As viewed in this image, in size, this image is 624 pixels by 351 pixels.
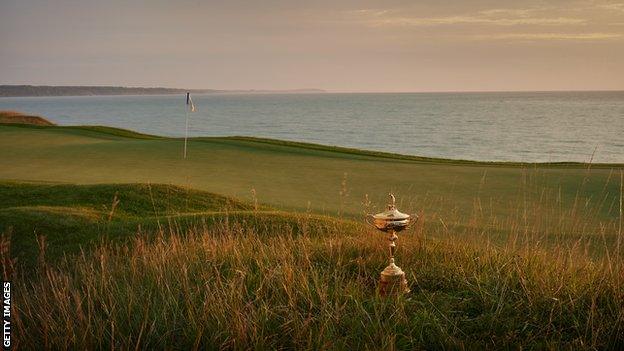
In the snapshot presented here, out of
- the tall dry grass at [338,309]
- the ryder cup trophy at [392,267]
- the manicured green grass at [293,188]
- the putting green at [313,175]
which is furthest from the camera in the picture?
the putting green at [313,175]

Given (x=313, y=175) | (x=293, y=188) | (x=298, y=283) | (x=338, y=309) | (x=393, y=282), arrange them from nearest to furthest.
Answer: (x=338, y=309) < (x=393, y=282) < (x=298, y=283) < (x=293, y=188) < (x=313, y=175)

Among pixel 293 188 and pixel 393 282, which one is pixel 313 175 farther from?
pixel 393 282

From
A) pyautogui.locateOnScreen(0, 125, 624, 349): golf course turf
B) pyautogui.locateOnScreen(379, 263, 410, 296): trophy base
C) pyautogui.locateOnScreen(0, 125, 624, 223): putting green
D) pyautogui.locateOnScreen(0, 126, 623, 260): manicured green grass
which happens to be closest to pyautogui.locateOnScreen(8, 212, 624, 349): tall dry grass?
pyautogui.locateOnScreen(0, 125, 624, 349): golf course turf

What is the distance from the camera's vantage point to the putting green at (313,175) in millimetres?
11742

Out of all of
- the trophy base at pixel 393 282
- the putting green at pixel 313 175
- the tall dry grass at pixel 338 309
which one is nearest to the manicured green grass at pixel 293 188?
the putting green at pixel 313 175

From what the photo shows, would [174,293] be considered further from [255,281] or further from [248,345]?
[248,345]

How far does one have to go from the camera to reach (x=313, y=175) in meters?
15.0

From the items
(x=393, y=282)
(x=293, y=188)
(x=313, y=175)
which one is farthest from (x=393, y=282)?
(x=313, y=175)

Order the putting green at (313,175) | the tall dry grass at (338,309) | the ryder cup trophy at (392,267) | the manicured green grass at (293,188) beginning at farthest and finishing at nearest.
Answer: the putting green at (313,175) < the manicured green grass at (293,188) < the ryder cup trophy at (392,267) < the tall dry grass at (338,309)

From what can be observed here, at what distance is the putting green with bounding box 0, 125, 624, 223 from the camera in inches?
462

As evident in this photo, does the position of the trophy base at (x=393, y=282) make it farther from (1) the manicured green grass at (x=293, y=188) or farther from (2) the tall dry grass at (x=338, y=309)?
(1) the manicured green grass at (x=293, y=188)

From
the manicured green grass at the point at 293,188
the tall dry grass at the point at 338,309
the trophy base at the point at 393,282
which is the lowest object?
the manicured green grass at the point at 293,188

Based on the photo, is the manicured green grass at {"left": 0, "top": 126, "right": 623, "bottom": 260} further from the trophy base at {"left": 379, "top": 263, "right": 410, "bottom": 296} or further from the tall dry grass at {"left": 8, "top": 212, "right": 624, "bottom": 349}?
the trophy base at {"left": 379, "top": 263, "right": 410, "bottom": 296}

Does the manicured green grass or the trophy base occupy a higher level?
the trophy base
